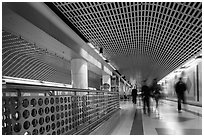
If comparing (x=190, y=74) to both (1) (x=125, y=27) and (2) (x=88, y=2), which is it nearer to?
(1) (x=125, y=27)

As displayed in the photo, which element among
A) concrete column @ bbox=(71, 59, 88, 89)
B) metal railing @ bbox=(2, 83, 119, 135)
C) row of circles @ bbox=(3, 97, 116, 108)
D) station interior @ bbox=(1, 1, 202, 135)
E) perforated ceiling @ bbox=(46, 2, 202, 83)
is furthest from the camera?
concrete column @ bbox=(71, 59, 88, 89)

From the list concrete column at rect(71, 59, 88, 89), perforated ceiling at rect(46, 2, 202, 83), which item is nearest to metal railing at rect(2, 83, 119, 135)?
perforated ceiling at rect(46, 2, 202, 83)

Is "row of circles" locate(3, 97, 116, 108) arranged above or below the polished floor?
above

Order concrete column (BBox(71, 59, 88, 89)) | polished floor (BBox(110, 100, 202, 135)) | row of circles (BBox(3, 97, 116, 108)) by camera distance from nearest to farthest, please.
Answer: row of circles (BBox(3, 97, 116, 108)) → polished floor (BBox(110, 100, 202, 135)) → concrete column (BBox(71, 59, 88, 89))

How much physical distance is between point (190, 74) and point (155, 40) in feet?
37.3

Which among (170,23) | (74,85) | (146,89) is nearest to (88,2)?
(170,23)

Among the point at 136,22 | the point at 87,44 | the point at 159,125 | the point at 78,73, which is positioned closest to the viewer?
the point at 159,125

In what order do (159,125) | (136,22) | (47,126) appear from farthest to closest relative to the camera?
1. (136,22)
2. (159,125)
3. (47,126)

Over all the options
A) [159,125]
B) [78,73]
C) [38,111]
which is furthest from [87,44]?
[38,111]

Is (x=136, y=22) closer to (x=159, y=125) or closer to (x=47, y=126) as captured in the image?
(x=159, y=125)

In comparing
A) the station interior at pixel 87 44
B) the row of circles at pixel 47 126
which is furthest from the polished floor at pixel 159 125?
the row of circles at pixel 47 126

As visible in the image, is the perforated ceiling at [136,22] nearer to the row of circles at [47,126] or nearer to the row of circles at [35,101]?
the row of circles at [35,101]

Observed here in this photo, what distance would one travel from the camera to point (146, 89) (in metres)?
11.1

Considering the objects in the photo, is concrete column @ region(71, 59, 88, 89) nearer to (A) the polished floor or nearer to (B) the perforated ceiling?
(B) the perforated ceiling
